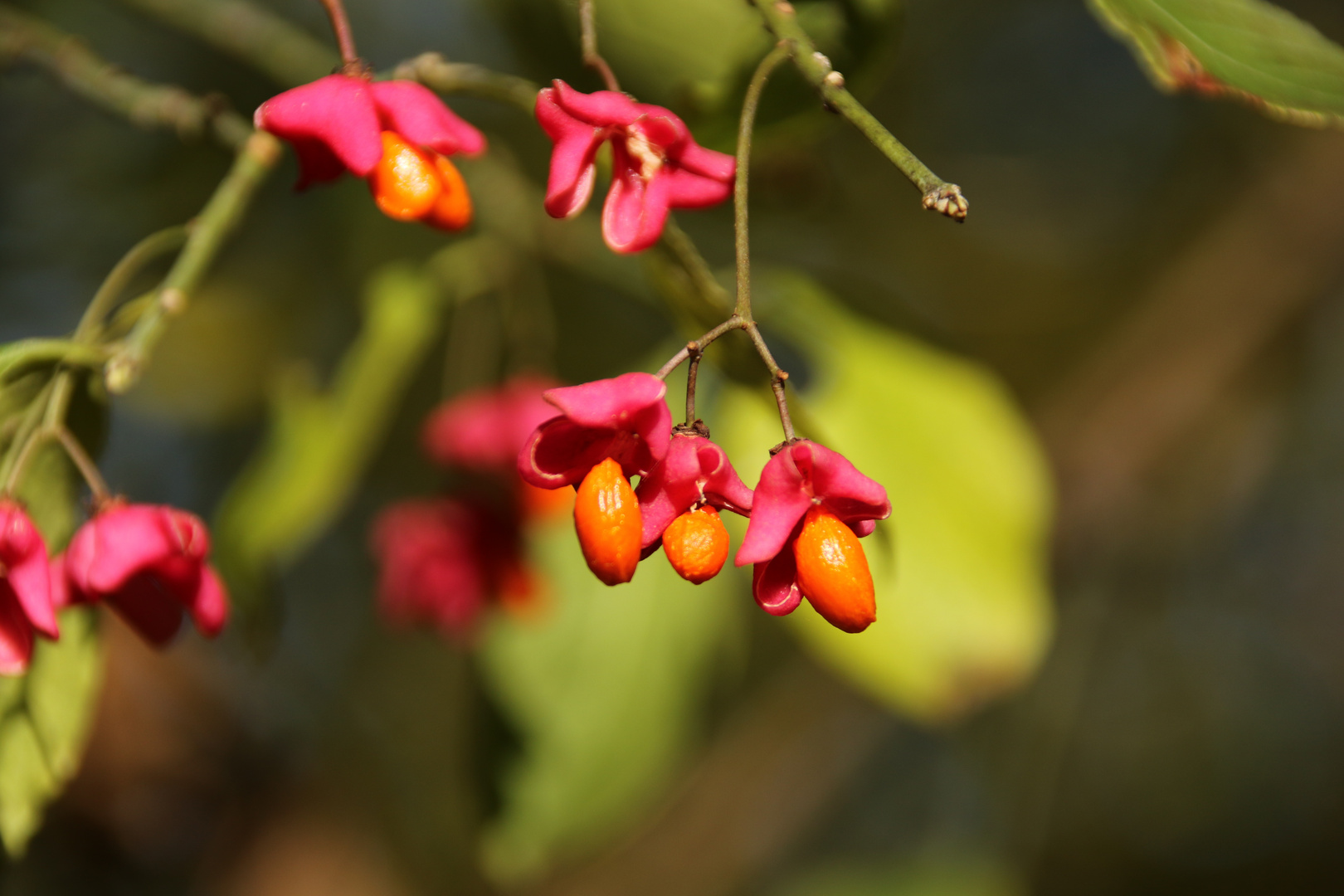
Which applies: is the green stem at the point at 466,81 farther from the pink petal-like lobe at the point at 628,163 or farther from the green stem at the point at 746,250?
the green stem at the point at 746,250

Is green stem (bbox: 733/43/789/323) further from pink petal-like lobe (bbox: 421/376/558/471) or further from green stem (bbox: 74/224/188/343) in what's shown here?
pink petal-like lobe (bbox: 421/376/558/471)

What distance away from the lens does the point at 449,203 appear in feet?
2.25

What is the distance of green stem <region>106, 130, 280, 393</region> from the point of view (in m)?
0.73

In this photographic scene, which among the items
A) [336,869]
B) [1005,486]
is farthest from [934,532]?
[336,869]

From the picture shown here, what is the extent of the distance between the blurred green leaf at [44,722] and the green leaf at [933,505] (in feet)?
2.05

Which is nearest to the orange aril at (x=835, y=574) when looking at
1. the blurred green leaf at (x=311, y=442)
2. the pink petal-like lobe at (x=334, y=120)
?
the pink petal-like lobe at (x=334, y=120)

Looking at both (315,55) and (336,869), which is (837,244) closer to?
(315,55)

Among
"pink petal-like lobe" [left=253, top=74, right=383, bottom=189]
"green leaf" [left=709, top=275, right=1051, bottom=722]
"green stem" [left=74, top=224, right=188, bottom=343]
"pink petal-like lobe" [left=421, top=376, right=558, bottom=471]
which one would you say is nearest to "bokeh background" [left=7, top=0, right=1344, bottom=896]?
"green leaf" [left=709, top=275, right=1051, bottom=722]

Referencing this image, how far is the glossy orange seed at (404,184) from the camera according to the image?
2.19ft

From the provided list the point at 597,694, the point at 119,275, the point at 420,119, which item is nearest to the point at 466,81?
the point at 420,119

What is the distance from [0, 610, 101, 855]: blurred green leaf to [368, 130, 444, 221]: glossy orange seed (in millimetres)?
421

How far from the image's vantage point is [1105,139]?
327cm

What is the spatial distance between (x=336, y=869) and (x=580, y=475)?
2.20 meters

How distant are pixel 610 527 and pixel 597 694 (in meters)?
0.99
